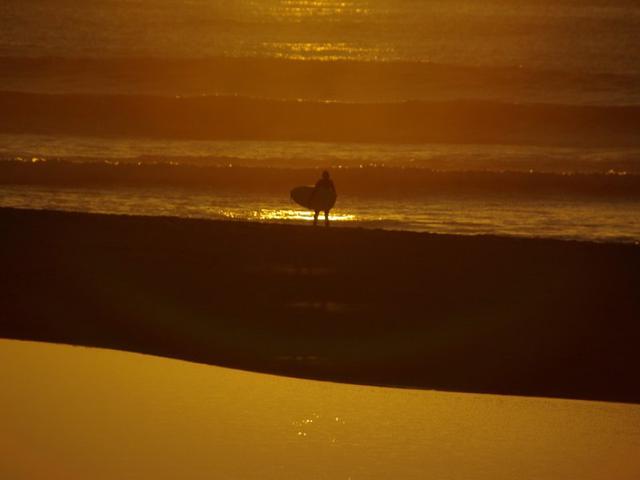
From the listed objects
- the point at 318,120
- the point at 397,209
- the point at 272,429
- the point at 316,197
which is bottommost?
the point at 272,429

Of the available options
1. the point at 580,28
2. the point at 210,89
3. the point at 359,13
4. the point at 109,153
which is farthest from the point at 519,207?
the point at 359,13

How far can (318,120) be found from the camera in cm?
3177

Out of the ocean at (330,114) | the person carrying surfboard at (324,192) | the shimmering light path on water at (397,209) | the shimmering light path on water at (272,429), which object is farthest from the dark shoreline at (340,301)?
the ocean at (330,114)

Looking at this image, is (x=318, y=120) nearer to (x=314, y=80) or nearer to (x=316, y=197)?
(x=314, y=80)

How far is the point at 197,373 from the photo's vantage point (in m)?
9.81

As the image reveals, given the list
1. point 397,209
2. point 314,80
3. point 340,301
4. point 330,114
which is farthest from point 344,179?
point 314,80

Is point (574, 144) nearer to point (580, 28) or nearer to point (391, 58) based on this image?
point (391, 58)

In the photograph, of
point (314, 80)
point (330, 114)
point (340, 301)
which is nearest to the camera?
point (340, 301)

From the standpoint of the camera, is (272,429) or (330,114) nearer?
(272,429)

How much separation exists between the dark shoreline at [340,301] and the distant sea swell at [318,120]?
16547 mm

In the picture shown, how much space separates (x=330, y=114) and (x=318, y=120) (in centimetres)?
66

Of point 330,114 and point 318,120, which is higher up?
point 330,114

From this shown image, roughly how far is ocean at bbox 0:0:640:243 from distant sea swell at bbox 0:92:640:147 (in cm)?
8

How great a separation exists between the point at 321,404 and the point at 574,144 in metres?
21.4
